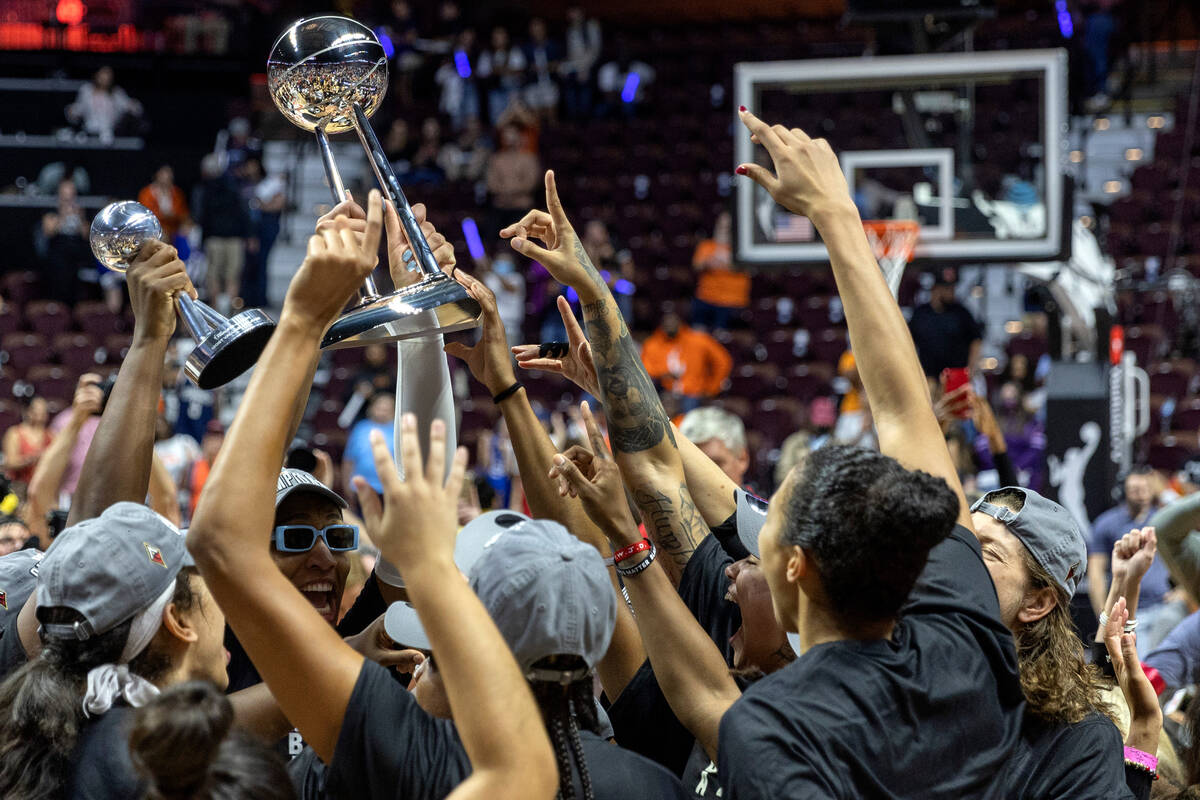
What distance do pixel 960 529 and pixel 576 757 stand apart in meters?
0.78

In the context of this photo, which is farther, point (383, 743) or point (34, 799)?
point (34, 799)

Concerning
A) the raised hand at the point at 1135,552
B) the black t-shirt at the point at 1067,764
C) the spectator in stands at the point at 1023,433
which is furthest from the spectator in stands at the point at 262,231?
the black t-shirt at the point at 1067,764

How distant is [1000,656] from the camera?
6.81 ft

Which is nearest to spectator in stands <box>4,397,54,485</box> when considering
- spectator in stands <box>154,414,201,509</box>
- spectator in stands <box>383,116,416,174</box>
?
spectator in stands <box>154,414,201,509</box>

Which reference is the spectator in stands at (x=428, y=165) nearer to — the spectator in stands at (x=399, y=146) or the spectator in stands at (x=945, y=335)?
the spectator in stands at (x=399, y=146)

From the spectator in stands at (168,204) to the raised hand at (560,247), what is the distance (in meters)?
11.7

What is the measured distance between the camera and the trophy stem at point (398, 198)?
8.41 feet

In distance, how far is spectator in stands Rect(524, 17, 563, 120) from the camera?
16047 millimetres

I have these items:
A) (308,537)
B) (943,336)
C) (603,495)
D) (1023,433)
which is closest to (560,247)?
(603,495)

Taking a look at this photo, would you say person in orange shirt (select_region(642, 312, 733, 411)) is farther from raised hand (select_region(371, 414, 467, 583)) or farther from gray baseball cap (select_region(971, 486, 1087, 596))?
raised hand (select_region(371, 414, 467, 583))

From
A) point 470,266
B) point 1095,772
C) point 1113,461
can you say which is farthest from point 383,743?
point 470,266

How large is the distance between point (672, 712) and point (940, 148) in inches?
275

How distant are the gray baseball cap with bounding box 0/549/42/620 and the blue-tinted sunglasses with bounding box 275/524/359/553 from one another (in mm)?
525

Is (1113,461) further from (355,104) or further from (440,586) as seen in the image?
(440,586)
